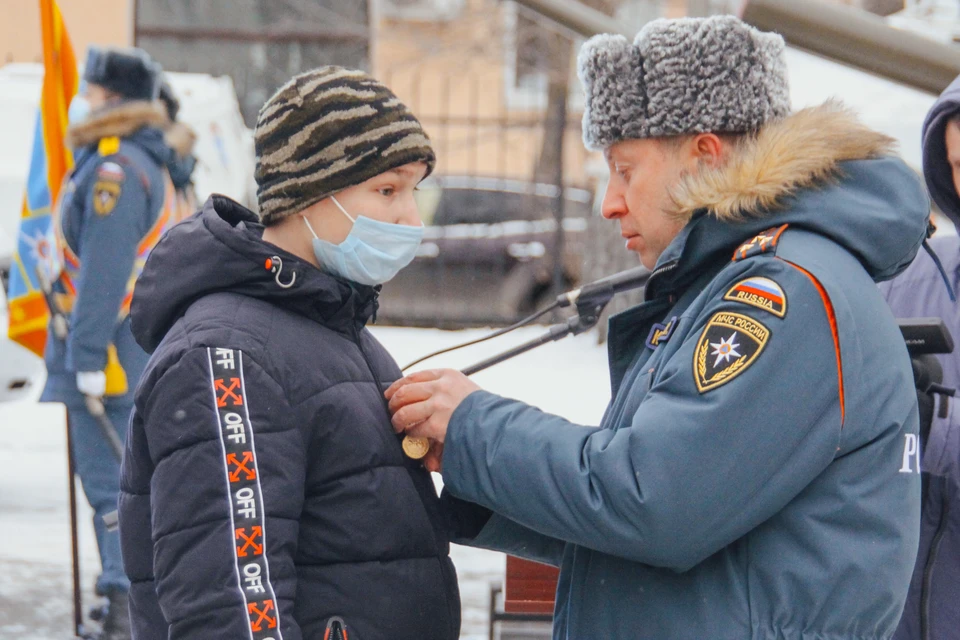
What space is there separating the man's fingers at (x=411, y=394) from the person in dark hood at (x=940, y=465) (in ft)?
3.31

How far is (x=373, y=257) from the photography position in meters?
2.03

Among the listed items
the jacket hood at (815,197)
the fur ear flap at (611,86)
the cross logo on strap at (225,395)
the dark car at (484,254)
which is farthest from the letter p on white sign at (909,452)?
the dark car at (484,254)

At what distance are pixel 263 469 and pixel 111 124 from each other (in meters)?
3.09

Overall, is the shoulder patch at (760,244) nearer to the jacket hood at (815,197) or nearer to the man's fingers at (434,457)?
the jacket hood at (815,197)

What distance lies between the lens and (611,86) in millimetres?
1929

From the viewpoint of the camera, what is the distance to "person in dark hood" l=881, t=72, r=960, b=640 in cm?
232

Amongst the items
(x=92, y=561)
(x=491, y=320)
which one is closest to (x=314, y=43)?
(x=491, y=320)

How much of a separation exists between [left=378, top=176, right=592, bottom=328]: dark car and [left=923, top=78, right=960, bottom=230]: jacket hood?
883cm

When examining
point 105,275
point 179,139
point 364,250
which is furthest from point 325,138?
point 179,139

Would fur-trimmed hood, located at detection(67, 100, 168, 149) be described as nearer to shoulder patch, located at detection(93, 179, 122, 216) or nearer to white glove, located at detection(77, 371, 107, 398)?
shoulder patch, located at detection(93, 179, 122, 216)

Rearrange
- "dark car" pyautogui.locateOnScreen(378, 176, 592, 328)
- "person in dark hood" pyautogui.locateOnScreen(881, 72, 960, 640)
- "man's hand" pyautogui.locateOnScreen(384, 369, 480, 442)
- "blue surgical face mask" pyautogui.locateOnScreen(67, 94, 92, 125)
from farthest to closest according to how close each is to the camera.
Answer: "dark car" pyautogui.locateOnScreen(378, 176, 592, 328) → "blue surgical face mask" pyautogui.locateOnScreen(67, 94, 92, 125) → "person in dark hood" pyautogui.locateOnScreen(881, 72, 960, 640) → "man's hand" pyautogui.locateOnScreen(384, 369, 480, 442)

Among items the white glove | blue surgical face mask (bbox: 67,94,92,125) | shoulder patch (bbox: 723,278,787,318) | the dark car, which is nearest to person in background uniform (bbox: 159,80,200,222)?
blue surgical face mask (bbox: 67,94,92,125)

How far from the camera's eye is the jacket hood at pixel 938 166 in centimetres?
262

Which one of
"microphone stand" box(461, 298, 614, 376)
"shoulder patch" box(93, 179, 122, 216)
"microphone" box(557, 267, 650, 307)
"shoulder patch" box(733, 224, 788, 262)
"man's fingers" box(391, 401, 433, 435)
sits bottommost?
"shoulder patch" box(93, 179, 122, 216)
